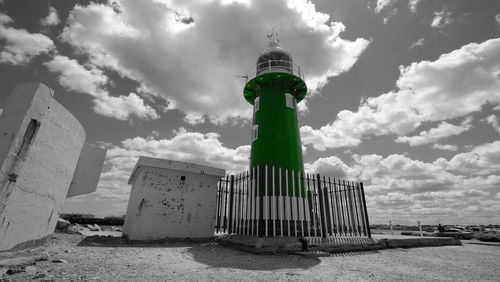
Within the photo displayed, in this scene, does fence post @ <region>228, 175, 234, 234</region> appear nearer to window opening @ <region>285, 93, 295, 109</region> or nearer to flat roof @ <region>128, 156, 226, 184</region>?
flat roof @ <region>128, 156, 226, 184</region>

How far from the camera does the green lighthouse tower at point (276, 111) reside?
33.2 ft

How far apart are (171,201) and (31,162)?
17.5 ft

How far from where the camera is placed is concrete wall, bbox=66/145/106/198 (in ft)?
25.5

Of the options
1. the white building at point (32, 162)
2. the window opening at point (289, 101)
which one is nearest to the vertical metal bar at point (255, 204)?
the window opening at point (289, 101)

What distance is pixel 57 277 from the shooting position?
3.50m

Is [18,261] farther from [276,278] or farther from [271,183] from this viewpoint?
[271,183]

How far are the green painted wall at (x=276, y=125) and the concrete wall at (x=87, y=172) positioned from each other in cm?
613

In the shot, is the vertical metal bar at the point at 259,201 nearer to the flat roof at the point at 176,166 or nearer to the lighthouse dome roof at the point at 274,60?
the flat roof at the point at 176,166

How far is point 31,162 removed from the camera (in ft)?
15.8

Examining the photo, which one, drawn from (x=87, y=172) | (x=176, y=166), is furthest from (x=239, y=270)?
(x=87, y=172)

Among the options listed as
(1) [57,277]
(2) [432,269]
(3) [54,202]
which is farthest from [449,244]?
(3) [54,202]

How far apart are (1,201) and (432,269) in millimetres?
9133

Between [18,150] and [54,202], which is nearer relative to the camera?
[18,150]

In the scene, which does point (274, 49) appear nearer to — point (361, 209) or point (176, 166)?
point (176, 166)
